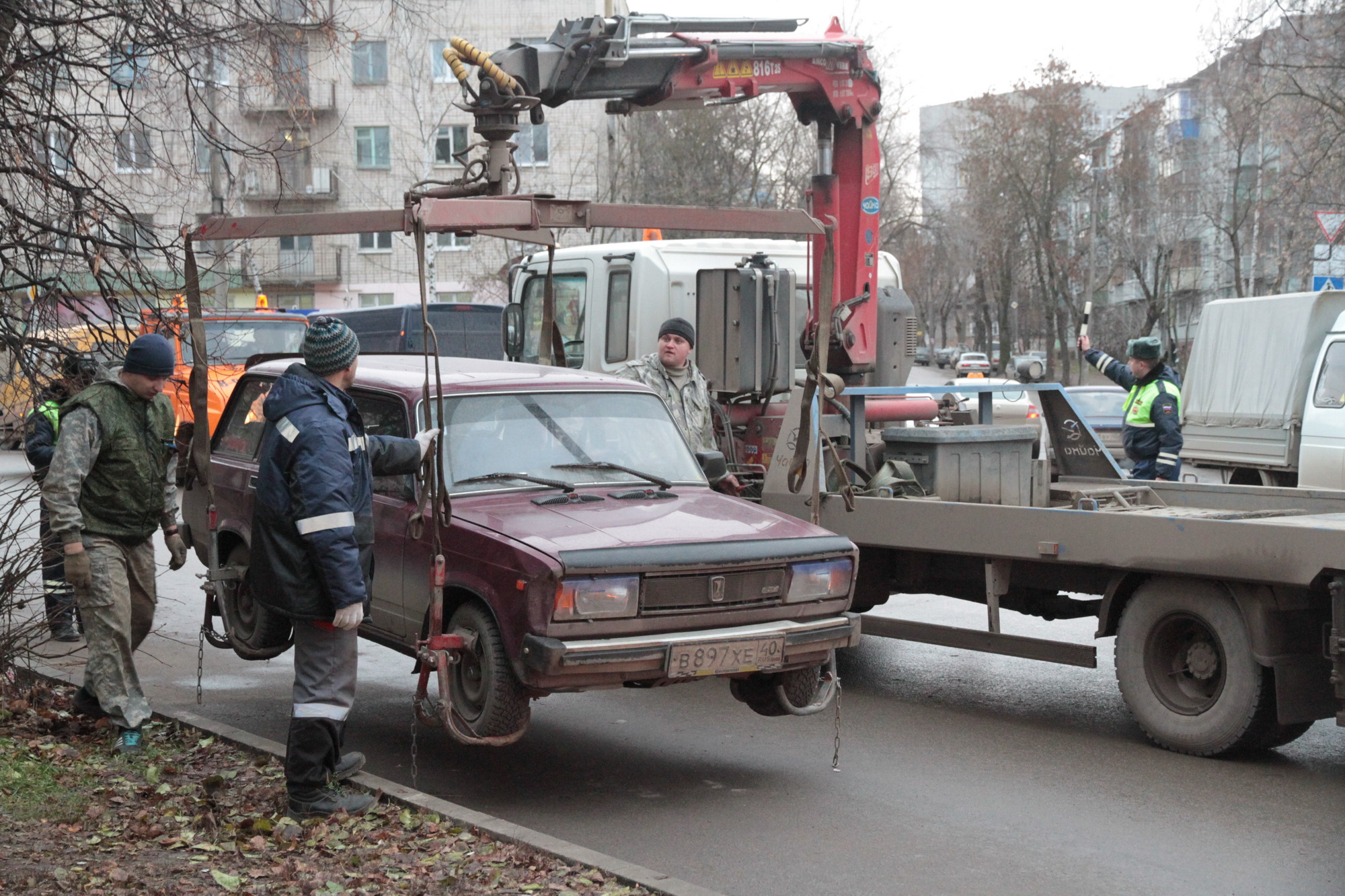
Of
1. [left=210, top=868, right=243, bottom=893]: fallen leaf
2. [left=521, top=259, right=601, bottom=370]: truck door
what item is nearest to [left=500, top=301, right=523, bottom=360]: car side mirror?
[left=521, top=259, right=601, bottom=370]: truck door

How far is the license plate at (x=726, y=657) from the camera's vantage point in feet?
19.2

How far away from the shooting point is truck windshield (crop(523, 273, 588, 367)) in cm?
1239

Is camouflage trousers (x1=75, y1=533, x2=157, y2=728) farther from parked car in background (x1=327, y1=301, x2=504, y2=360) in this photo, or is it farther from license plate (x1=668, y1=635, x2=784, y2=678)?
parked car in background (x1=327, y1=301, x2=504, y2=360)

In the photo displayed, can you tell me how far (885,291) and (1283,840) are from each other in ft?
22.6

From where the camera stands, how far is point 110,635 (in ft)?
22.1

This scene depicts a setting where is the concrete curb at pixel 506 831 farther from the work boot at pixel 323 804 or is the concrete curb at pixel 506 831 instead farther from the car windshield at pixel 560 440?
the car windshield at pixel 560 440

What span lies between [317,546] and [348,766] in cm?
104

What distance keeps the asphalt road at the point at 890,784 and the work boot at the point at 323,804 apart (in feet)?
2.06

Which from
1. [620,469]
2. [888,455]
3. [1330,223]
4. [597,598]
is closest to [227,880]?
[597,598]

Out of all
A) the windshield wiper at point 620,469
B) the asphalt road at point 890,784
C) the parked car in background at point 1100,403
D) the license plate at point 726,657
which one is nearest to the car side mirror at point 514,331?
the asphalt road at point 890,784

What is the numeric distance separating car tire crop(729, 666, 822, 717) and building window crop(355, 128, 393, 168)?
4467 centimetres

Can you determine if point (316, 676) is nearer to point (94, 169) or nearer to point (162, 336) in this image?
point (162, 336)

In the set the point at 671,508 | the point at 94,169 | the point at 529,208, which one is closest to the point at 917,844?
the point at 671,508

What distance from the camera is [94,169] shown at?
7992 mm
